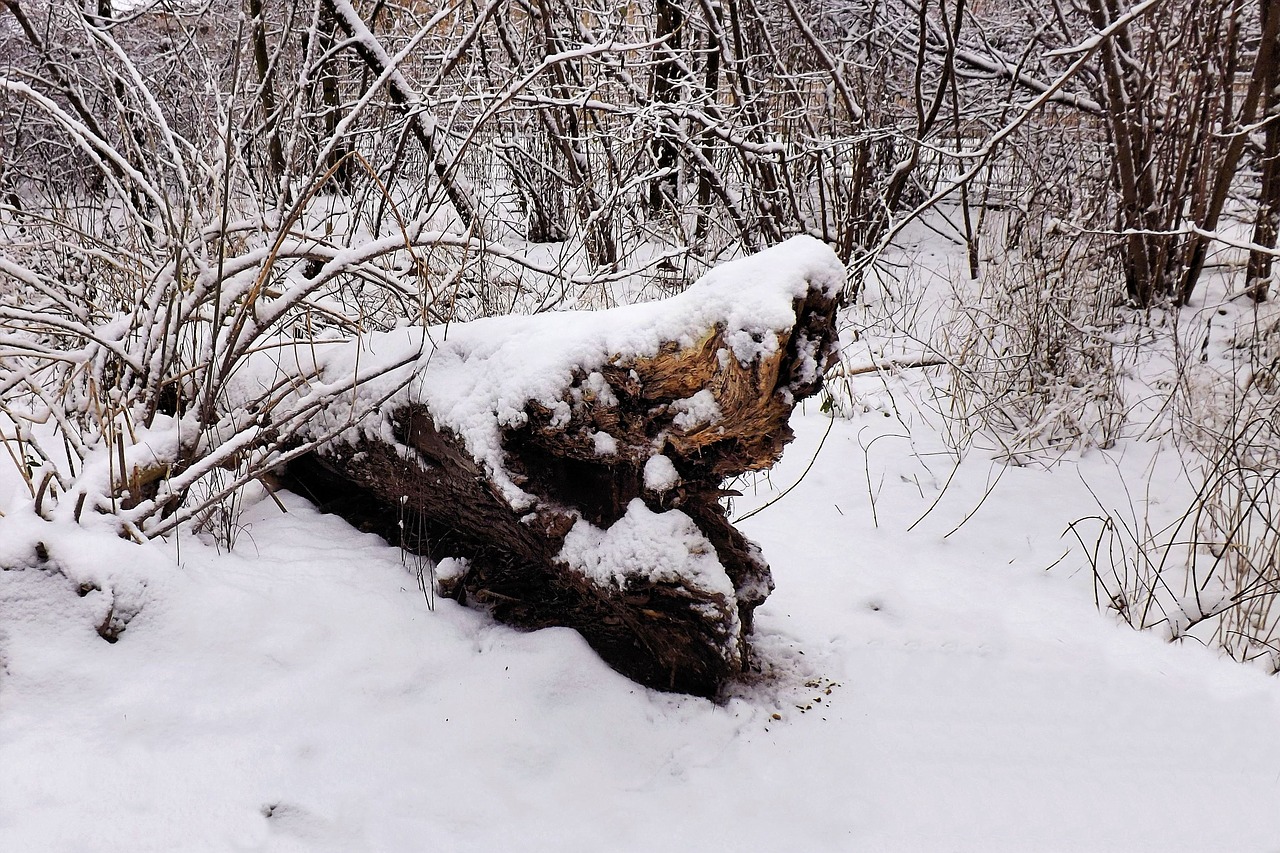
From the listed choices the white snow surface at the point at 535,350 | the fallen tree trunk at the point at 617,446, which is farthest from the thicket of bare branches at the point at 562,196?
the fallen tree trunk at the point at 617,446

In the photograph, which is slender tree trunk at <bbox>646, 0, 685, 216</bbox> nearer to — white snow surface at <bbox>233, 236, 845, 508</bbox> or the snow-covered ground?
white snow surface at <bbox>233, 236, 845, 508</bbox>

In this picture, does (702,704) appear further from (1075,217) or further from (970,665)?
(1075,217)

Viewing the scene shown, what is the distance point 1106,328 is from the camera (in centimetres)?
385

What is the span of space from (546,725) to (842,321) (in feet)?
10.7

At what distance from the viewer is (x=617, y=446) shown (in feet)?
5.95

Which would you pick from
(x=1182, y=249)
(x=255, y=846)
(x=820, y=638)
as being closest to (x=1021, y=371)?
(x=1182, y=249)

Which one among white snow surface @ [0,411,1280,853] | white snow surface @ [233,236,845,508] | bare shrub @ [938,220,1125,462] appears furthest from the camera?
bare shrub @ [938,220,1125,462]

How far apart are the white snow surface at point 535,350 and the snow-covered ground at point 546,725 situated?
46cm

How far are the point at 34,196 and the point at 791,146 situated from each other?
6760mm

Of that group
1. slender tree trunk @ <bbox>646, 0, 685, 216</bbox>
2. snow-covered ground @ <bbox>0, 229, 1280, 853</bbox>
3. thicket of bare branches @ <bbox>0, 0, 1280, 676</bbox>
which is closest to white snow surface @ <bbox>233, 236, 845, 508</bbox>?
thicket of bare branches @ <bbox>0, 0, 1280, 676</bbox>

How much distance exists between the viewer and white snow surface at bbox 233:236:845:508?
1.68 metres

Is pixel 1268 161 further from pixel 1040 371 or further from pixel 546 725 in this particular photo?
pixel 546 725

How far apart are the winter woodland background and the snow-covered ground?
0.02 metres

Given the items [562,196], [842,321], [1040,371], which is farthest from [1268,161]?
[562,196]
